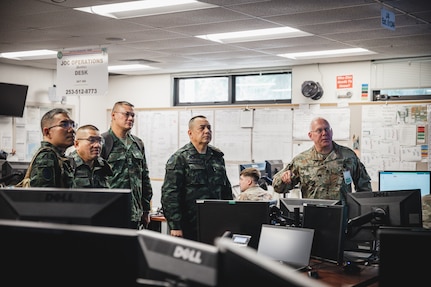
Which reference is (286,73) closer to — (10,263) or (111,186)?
(111,186)

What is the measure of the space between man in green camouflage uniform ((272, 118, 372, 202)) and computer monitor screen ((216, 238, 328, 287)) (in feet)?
12.9

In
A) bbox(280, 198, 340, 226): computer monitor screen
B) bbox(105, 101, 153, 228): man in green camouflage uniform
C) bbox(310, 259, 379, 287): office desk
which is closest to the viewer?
bbox(310, 259, 379, 287): office desk

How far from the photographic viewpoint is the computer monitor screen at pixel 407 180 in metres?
6.06

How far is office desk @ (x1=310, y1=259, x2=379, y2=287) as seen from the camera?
332cm

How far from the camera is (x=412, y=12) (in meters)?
5.14

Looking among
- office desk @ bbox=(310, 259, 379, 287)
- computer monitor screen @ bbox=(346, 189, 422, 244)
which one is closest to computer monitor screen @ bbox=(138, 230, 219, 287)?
office desk @ bbox=(310, 259, 379, 287)

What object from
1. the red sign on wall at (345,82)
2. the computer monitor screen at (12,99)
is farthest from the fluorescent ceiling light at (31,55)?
the red sign on wall at (345,82)

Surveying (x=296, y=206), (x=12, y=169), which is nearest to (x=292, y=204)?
(x=296, y=206)

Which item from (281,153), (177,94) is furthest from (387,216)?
(177,94)

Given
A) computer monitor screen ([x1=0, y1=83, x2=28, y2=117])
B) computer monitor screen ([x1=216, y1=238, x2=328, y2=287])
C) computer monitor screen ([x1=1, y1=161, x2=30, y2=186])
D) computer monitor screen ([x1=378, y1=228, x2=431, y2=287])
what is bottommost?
computer monitor screen ([x1=1, y1=161, x2=30, y2=186])

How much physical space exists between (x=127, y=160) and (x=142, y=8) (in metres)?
1.33

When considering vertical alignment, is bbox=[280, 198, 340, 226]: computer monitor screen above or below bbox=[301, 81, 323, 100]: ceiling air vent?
below

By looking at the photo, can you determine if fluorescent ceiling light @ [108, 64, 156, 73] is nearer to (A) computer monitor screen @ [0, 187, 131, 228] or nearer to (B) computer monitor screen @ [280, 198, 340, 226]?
(B) computer monitor screen @ [280, 198, 340, 226]

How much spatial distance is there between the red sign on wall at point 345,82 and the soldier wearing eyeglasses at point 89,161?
4827 millimetres
